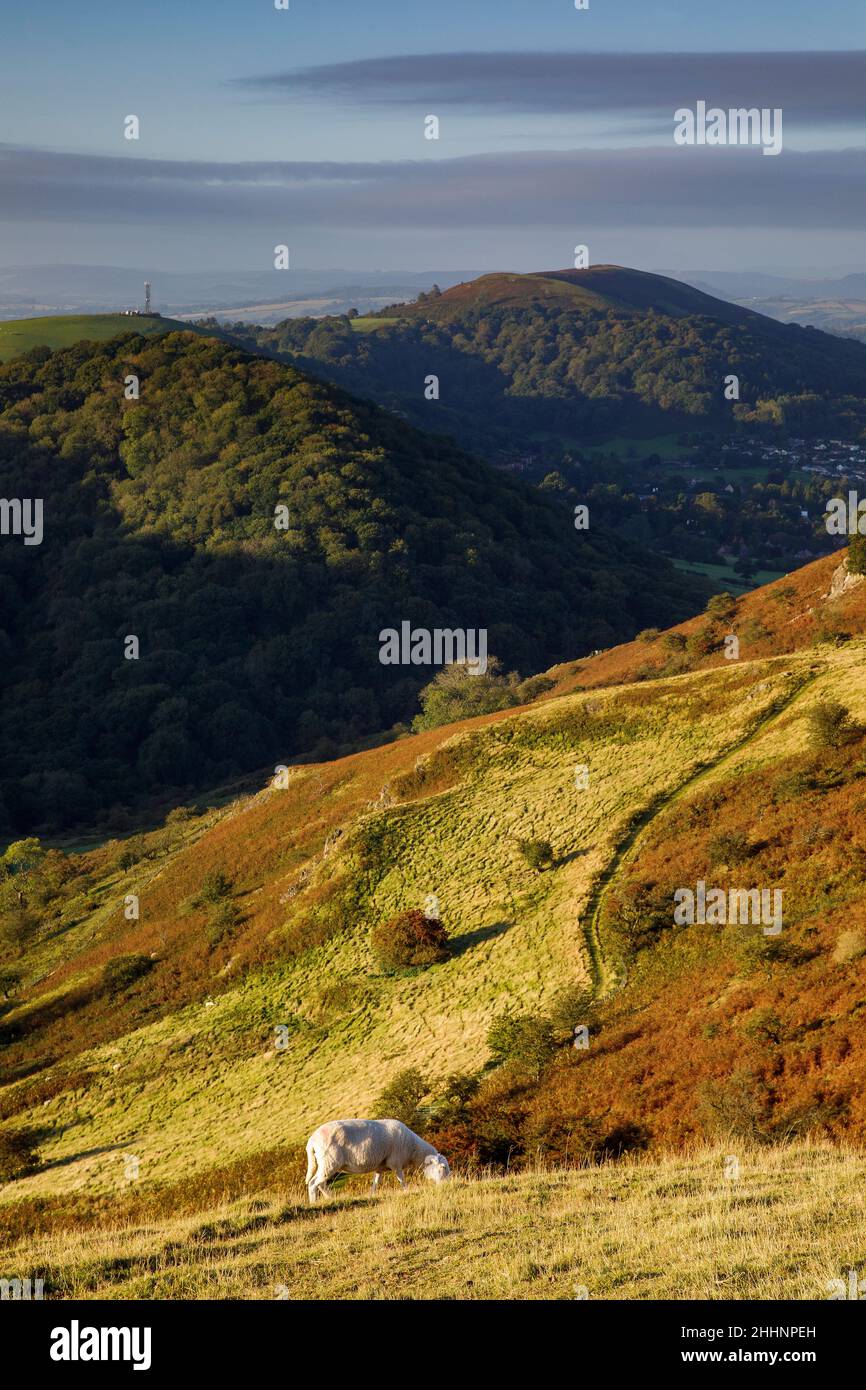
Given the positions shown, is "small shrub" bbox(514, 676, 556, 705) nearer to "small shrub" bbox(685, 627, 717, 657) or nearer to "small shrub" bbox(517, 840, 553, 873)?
"small shrub" bbox(685, 627, 717, 657)

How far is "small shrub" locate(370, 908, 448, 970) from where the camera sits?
34.8 m

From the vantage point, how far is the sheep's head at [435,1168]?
2014cm

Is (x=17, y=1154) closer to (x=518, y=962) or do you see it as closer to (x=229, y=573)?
(x=518, y=962)

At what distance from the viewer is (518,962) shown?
3266cm


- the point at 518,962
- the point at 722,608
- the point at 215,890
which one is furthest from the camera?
the point at 722,608

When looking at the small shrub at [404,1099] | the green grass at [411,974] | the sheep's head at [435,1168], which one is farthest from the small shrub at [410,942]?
the sheep's head at [435,1168]

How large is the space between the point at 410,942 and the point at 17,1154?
501 inches

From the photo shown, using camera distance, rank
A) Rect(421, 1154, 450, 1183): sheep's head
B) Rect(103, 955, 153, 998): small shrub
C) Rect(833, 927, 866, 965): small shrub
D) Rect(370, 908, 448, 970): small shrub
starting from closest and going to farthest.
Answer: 1. Rect(421, 1154, 450, 1183): sheep's head
2. Rect(833, 927, 866, 965): small shrub
3. Rect(370, 908, 448, 970): small shrub
4. Rect(103, 955, 153, 998): small shrub

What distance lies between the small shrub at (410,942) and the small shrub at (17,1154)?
11399mm

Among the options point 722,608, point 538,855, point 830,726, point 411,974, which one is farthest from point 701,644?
point 411,974

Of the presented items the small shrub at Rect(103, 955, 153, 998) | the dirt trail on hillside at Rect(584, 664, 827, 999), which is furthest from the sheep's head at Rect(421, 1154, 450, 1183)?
the small shrub at Rect(103, 955, 153, 998)

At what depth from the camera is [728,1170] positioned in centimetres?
1788
